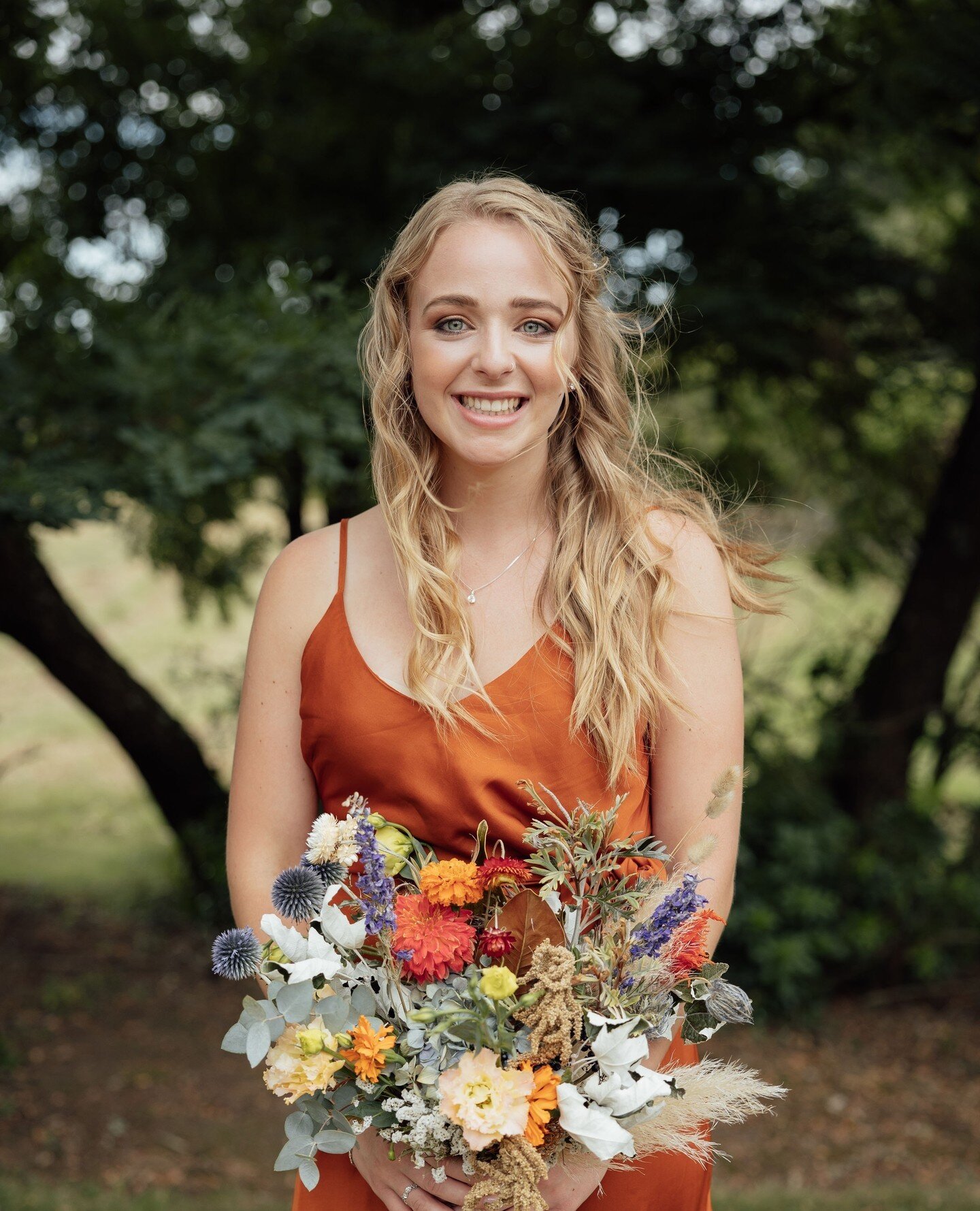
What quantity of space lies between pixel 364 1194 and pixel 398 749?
2.42 feet

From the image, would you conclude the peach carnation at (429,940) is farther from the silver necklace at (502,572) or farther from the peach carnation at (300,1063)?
the silver necklace at (502,572)

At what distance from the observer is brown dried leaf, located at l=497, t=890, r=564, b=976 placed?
1.62m

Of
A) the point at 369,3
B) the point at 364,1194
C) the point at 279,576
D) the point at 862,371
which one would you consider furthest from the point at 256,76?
the point at 364,1194

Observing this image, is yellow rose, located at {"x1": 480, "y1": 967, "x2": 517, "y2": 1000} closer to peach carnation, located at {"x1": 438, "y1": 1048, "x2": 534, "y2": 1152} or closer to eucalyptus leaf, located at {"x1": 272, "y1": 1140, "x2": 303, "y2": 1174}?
peach carnation, located at {"x1": 438, "y1": 1048, "x2": 534, "y2": 1152}

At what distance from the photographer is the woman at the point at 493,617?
2.01 metres

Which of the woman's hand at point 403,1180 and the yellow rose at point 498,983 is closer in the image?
the yellow rose at point 498,983

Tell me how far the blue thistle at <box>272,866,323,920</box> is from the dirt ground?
11.4 feet

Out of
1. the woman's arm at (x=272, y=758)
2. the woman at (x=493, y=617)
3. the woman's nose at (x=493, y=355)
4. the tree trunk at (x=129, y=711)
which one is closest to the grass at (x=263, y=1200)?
the tree trunk at (x=129, y=711)

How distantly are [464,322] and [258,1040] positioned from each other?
117 centimetres

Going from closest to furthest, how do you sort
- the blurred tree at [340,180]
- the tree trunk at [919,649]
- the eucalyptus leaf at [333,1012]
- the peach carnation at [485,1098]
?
1. the peach carnation at [485,1098]
2. the eucalyptus leaf at [333,1012]
3. the blurred tree at [340,180]
4. the tree trunk at [919,649]

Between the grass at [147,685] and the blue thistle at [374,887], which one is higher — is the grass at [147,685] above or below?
below

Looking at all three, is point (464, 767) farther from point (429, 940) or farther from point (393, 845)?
point (429, 940)

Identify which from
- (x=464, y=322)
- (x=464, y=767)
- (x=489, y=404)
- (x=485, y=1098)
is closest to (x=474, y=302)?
(x=464, y=322)

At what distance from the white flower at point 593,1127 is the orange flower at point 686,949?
205 millimetres
